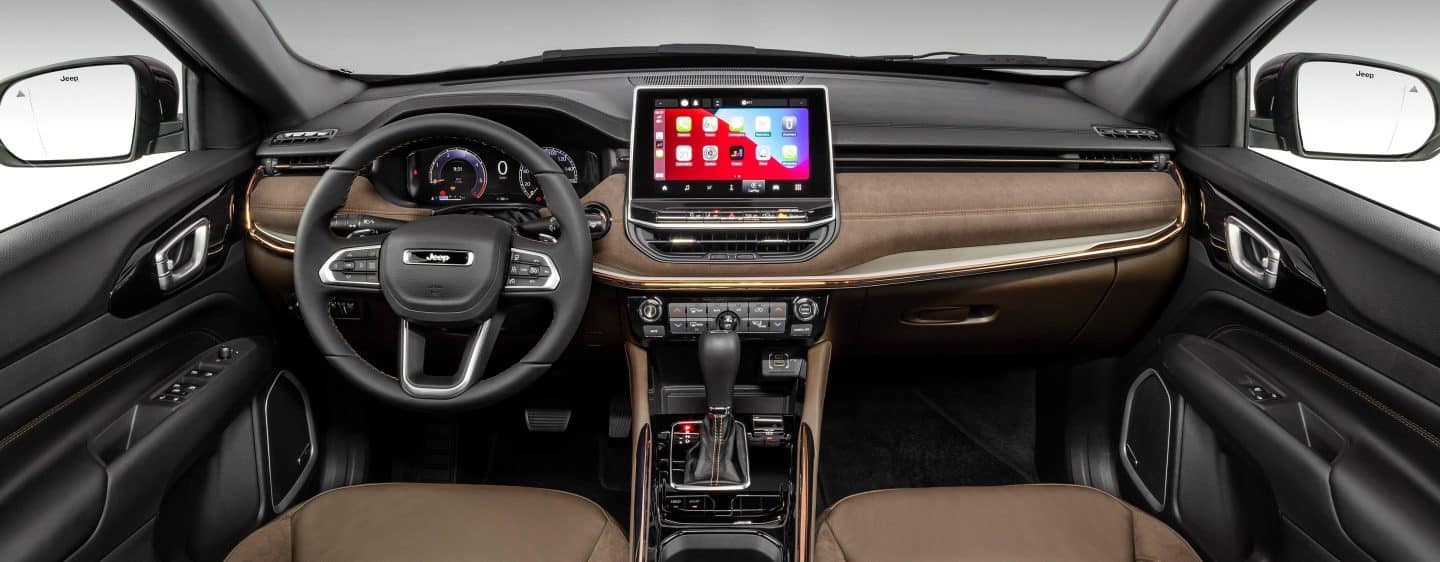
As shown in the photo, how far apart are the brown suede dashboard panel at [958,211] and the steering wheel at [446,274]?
25 cm

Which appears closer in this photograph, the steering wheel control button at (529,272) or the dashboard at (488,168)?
the steering wheel control button at (529,272)

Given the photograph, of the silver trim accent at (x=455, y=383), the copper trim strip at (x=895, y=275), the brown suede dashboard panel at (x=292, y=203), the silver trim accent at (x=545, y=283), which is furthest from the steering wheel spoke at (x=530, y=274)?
the brown suede dashboard panel at (x=292, y=203)

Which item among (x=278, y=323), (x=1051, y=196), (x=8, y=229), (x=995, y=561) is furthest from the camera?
(x=278, y=323)

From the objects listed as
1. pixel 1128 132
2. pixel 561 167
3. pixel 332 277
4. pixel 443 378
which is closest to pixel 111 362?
pixel 332 277

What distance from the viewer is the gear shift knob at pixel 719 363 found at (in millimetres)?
1941

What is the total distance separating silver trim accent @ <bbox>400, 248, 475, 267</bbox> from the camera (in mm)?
1673

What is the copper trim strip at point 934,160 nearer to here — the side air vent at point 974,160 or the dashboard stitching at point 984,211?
the side air vent at point 974,160

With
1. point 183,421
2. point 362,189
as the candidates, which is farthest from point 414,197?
point 183,421

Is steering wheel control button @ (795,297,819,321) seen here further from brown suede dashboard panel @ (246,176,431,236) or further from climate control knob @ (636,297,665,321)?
brown suede dashboard panel @ (246,176,431,236)

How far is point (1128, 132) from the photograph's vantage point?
6.81 ft

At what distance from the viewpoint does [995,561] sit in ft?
5.50

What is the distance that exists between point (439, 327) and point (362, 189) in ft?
1.57

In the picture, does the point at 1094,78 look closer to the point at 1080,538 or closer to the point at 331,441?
the point at 1080,538

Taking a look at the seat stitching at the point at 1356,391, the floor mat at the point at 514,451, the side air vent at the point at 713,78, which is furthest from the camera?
the floor mat at the point at 514,451
